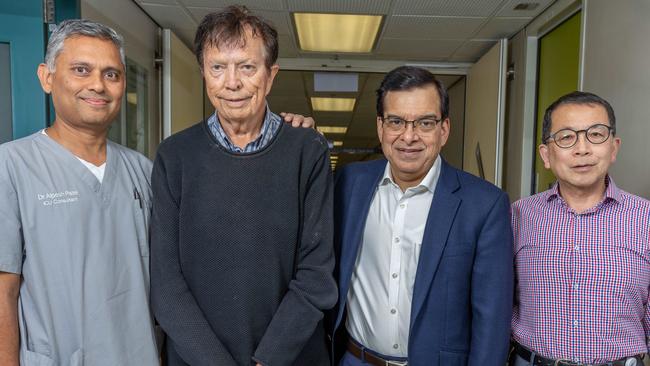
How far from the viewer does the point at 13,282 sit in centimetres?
120

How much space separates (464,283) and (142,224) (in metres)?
0.97

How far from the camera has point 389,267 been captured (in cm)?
146

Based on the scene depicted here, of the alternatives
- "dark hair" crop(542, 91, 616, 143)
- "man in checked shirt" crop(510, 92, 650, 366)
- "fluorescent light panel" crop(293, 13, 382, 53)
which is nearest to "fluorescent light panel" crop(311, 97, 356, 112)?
"fluorescent light panel" crop(293, 13, 382, 53)

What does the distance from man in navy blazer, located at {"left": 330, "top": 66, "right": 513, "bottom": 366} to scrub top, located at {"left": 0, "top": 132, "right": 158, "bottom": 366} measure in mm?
628

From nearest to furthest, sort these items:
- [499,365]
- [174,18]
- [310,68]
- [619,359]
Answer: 1. [499,365]
2. [619,359]
3. [174,18]
4. [310,68]

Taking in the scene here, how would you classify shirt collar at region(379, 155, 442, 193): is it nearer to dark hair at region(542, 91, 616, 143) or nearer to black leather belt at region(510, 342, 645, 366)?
dark hair at region(542, 91, 616, 143)

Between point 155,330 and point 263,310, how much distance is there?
0.41 meters

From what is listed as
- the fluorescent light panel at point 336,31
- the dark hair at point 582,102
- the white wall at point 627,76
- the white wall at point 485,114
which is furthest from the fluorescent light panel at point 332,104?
the dark hair at point 582,102

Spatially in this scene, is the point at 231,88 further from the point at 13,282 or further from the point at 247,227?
the point at 13,282

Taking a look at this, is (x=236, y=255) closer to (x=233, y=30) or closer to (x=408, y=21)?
(x=233, y=30)

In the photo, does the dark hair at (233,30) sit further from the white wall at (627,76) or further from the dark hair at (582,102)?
the white wall at (627,76)

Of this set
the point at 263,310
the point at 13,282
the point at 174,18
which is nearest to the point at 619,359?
the point at 263,310

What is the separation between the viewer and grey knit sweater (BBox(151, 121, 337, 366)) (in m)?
1.21

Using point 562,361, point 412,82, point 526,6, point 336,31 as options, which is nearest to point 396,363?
point 562,361
